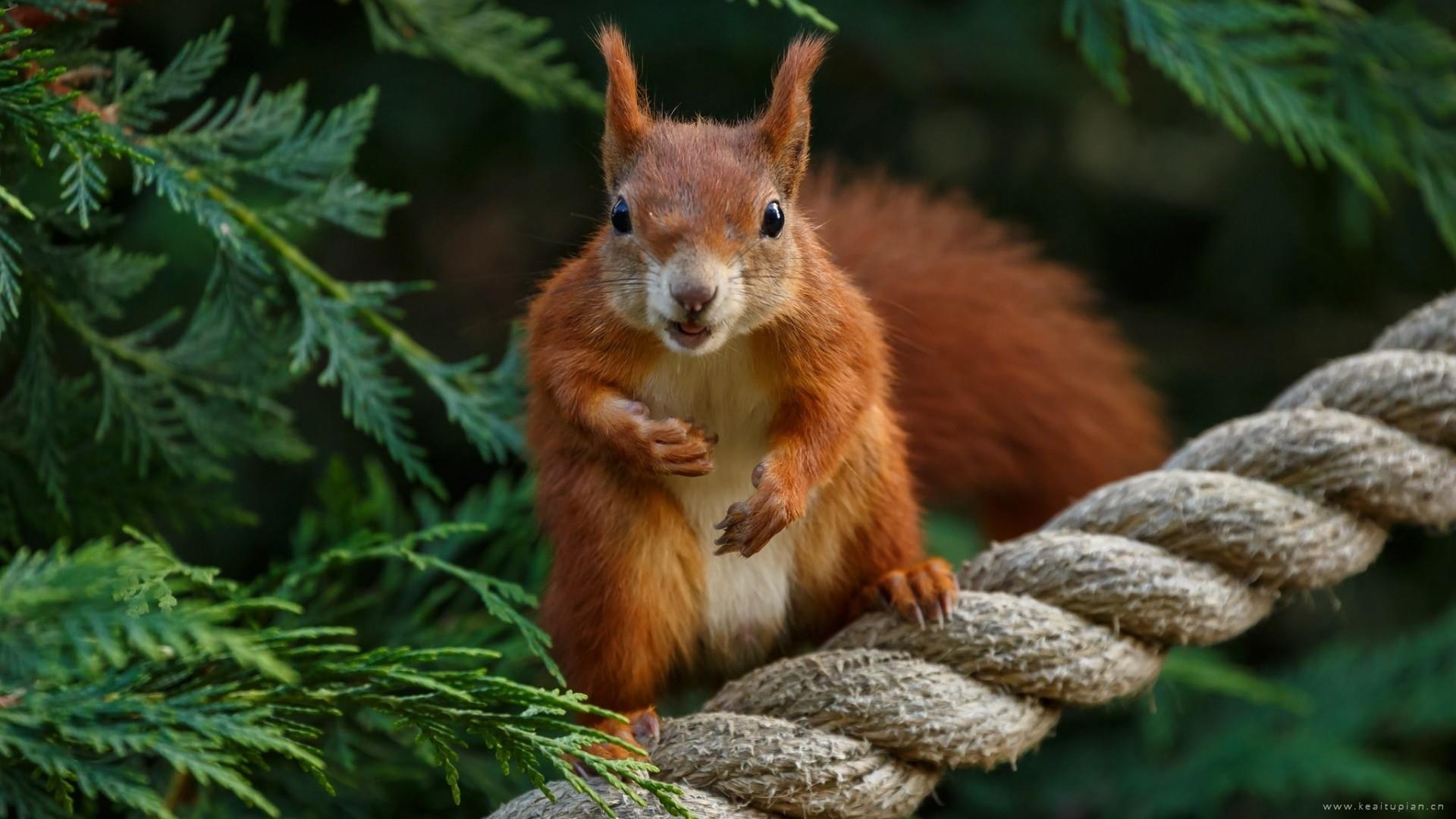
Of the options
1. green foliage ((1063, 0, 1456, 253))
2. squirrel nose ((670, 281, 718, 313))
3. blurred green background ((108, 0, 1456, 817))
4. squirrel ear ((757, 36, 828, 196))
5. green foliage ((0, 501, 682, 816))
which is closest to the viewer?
green foliage ((0, 501, 682, 816))

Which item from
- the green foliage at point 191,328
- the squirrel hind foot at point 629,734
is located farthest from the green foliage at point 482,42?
the squirrel hind foot at point 629,734

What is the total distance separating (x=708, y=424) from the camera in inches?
42.7

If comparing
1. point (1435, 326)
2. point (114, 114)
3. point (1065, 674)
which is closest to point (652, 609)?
point (1065, 674)

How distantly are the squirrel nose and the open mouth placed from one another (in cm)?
2

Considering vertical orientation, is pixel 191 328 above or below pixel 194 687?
above

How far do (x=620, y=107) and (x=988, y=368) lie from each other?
0.54 metres

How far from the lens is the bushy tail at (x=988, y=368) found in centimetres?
140

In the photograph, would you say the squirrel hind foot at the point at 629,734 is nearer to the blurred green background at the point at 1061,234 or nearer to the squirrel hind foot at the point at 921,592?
the squirrel hind foot at the point at 921,592

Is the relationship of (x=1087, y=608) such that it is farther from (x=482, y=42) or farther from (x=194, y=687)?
(x=482, y=42)

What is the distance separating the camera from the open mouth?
3.20 ft

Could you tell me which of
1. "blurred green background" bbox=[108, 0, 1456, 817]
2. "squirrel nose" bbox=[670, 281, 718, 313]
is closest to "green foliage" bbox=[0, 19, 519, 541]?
"squirrel nose" bbox=[670, 281, 718, 313]

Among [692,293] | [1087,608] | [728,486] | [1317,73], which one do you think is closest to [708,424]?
[728,486]

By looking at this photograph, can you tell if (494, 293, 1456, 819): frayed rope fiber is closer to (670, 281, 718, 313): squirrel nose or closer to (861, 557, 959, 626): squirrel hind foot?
(861, 557, 959, 626): squirrel hind foot

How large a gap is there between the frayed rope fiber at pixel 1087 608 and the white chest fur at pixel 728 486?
8 centimetres
